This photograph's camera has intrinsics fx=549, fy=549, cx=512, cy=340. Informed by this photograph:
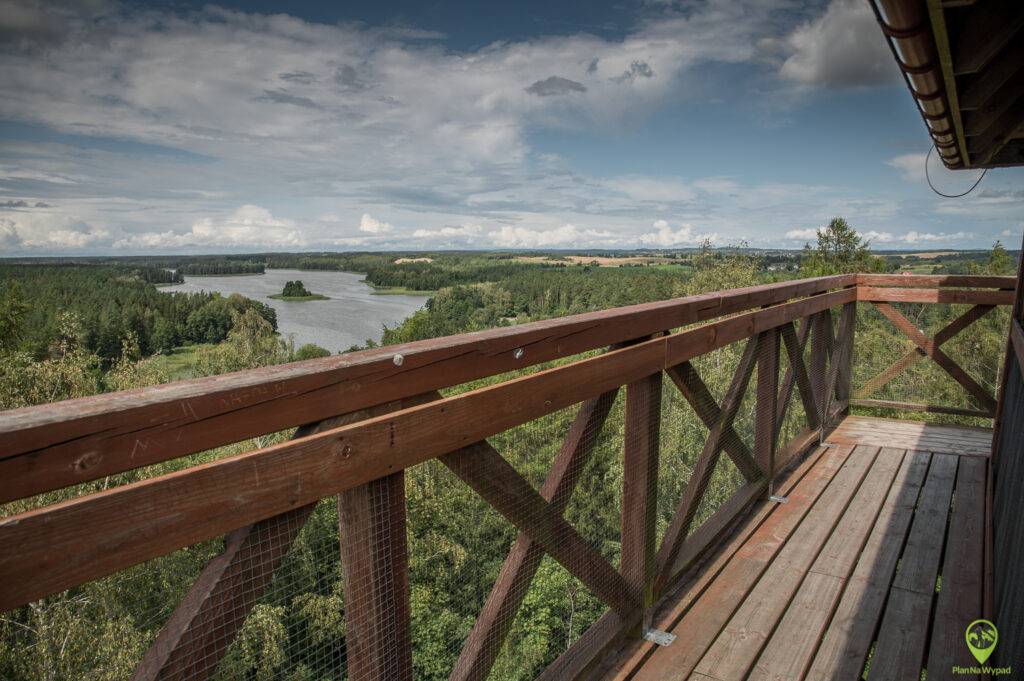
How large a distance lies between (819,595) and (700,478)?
63cm

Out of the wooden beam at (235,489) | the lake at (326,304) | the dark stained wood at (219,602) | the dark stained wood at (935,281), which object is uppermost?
the dark stained wood at (935,281)

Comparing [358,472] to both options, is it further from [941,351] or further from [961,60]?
[941,351]

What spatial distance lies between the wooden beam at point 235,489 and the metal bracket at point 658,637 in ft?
3.40

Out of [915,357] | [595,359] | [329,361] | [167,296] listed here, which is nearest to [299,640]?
[329,361]

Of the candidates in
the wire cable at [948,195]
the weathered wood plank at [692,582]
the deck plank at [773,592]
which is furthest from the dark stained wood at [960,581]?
the wire cable at [948,195]

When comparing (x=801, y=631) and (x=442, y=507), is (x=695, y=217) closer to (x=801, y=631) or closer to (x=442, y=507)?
(x=442, y=507)

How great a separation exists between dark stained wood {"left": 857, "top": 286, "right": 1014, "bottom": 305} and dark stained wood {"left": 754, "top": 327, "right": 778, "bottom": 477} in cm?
194

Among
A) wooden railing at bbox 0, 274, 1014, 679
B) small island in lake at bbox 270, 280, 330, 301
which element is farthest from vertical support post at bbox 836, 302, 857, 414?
small island in lake at bbox 270, 280, 330, 301

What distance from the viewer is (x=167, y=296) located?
42.4 m

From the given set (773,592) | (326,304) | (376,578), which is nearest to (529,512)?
(376,578)

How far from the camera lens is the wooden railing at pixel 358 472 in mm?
646

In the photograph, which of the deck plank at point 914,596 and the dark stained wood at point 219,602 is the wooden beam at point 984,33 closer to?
the deck plank at point 914,596

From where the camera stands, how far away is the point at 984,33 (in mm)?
2014

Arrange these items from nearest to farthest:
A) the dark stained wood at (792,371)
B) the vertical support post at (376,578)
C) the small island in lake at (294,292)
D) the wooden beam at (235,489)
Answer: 1. the wooden beam at (235,489)
2. the vertical support post at (376,578)
3. the dark stained wood at (792,371)
4. the small island in lake at (294,292)
